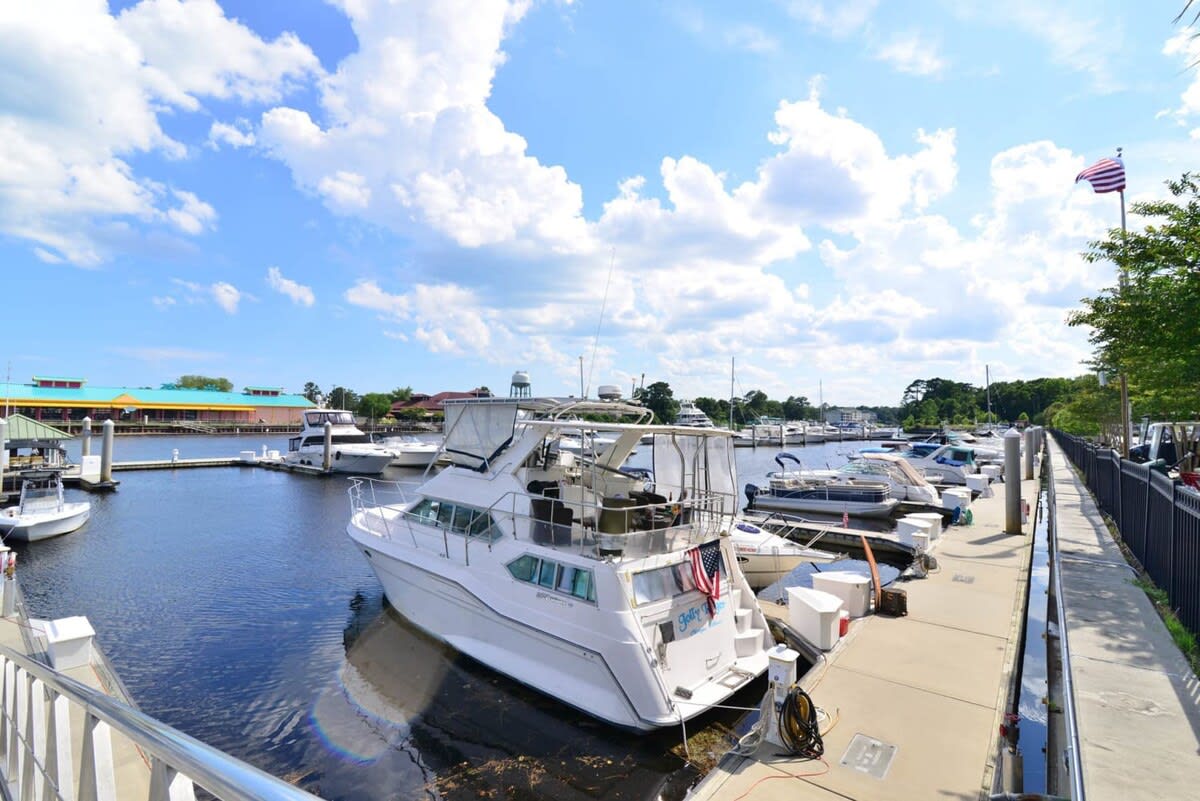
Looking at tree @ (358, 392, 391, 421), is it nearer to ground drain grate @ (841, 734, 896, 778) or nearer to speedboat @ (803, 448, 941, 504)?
speedboat @ (803, 448, 941, 504)

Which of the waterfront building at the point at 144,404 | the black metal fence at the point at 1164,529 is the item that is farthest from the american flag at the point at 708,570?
the waterfront building at the point at 144,404

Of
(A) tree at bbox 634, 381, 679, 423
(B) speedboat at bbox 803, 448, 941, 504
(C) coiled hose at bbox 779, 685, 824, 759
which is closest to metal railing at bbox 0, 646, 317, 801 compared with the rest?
(C) coiled hose at bbox 779, 685, 824, 759

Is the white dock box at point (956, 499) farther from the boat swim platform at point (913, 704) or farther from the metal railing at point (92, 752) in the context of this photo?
the metal railing at point (92, 752)

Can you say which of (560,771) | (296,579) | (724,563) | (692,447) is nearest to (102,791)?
(560,771)

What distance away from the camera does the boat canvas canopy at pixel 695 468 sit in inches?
405

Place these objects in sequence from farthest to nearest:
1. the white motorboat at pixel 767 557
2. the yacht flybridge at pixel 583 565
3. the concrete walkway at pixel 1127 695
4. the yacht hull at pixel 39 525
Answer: the yacht hull at pixel 39 525 < the white motorboat at pixel 767 557 < the yacht flybridge at pixel 583 565 < the concrete walkway at pixel 1127 695

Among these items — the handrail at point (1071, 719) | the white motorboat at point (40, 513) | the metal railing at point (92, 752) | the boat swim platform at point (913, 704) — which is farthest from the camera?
the white motorboat at point (40, 513)

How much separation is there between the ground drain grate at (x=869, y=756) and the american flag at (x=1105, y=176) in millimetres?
19497

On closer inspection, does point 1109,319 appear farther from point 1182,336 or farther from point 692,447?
point 692,447

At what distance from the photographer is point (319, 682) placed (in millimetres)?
10422

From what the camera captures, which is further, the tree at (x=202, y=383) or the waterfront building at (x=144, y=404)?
the tree at (x=202, y=383)

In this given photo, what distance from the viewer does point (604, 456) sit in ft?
39.9

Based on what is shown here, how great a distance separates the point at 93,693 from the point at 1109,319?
649 inches

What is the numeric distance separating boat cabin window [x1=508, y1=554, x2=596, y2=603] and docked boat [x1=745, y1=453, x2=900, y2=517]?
1884cm
